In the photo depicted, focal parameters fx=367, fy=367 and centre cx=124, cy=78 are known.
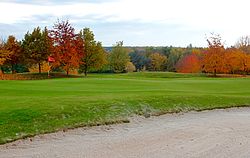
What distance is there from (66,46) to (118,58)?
2754 centimetres

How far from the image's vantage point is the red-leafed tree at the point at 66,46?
192 feet

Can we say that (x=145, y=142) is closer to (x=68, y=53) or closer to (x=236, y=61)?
(x=68, y=53)

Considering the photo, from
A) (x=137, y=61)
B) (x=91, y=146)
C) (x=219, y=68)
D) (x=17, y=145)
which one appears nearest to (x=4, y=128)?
(x=17, y=145)

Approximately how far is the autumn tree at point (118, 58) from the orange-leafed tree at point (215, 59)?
24101mm

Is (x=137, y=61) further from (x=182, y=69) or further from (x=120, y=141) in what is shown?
(x=120, y=141)

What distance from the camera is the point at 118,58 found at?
85562 millimetres

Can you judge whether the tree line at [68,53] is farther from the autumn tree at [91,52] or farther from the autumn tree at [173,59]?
the autumn tree at [173,59]

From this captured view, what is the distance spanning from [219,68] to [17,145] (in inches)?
2297

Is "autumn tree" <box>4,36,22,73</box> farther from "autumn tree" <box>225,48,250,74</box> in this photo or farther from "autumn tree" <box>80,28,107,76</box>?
"autumn tree" <box>225,48,250,74</box>

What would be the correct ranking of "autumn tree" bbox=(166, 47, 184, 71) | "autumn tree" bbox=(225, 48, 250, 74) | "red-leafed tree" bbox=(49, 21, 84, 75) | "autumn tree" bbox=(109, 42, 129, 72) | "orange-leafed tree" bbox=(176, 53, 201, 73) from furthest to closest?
"autumn tree" bbox=(166, 47, 184, 71) < "orange-leafed tree" bbox=(176, 53, 201, 73) < "autumn tree" bbox=(109, 42, 129, 72) < "autumn tree" bbox=(225, 48, 250, 74) < "red-leafed tree" bbox=(49, 21, 84, 75)

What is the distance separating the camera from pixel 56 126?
12.0 metres

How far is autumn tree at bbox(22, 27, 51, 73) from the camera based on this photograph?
59938 mm

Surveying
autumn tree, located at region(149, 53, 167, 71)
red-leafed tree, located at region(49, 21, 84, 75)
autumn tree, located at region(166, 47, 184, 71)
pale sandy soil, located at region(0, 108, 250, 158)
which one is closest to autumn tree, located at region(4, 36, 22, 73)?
red-leafed tree, located at region(49, 21, 84, 75)

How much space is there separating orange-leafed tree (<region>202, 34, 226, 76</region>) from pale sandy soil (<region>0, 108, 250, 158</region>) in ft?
168
